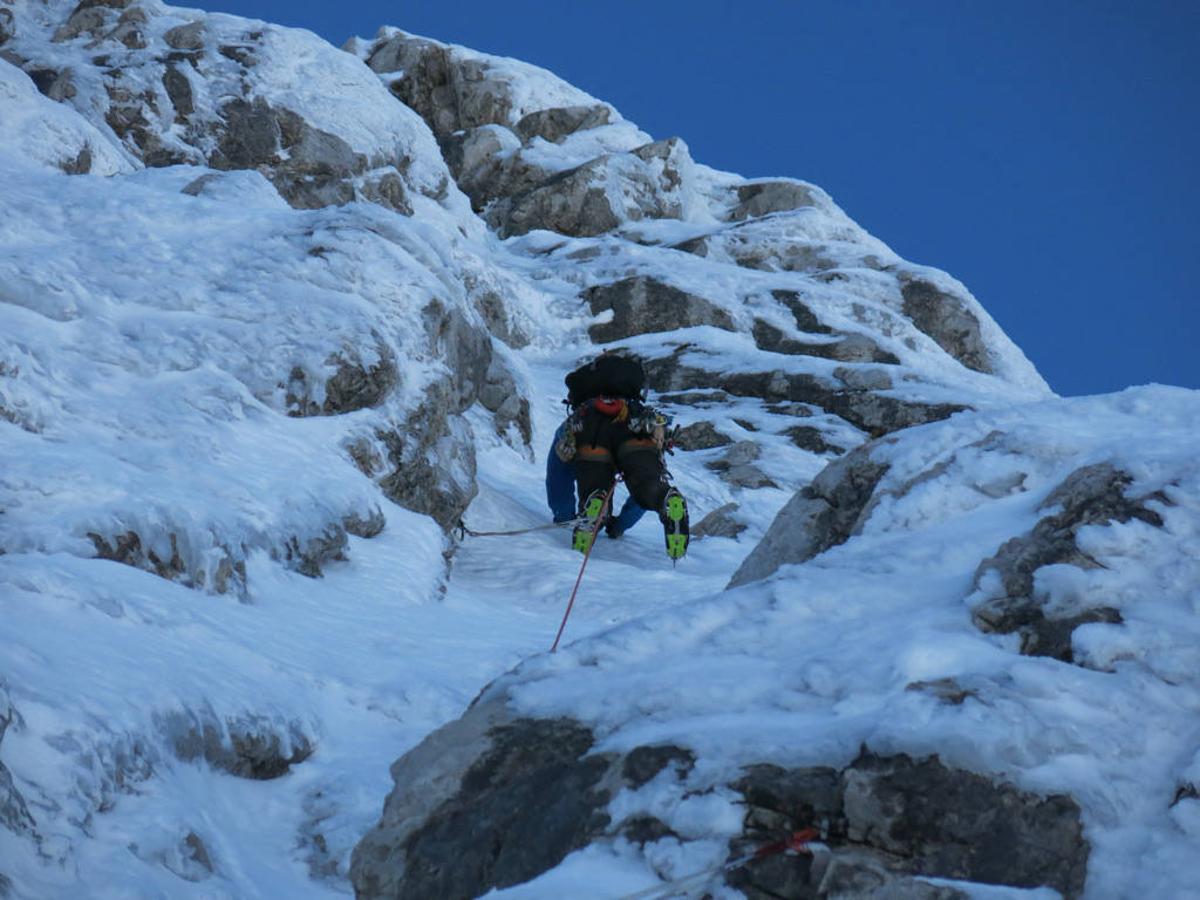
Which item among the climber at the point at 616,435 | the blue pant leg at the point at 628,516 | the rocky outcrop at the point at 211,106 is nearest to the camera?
Result: the climber at the point at 616,435

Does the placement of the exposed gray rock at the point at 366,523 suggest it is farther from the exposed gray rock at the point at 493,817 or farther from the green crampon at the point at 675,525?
the exposed gray rock at the point at 493,817

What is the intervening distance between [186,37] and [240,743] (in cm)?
2904

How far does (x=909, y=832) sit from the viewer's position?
111 inches

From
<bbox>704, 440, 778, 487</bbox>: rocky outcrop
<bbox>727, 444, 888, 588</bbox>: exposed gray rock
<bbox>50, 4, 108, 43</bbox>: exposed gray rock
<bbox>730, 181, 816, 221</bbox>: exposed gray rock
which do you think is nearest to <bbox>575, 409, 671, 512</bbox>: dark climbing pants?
<bbox>727, 444, 888, 588</bbox>: exposed gray rock

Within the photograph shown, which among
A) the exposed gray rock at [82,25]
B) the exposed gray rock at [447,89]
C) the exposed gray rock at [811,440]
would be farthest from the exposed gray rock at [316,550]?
the exposed gray rock at [447,89]

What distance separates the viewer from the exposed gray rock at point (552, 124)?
44.7m

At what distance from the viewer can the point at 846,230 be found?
134ft

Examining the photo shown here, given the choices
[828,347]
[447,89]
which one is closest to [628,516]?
[828,347]

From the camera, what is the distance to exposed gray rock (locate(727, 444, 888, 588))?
593cm

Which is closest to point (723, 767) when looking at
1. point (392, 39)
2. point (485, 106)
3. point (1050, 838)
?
point (1050, 838)

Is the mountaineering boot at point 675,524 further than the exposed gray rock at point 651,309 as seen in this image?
No

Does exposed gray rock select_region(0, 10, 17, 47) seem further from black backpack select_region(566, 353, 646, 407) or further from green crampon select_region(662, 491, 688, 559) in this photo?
green crampon select_region(662, 491, 688, 559)

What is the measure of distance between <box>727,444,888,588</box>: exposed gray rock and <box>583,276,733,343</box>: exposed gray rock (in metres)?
23.9

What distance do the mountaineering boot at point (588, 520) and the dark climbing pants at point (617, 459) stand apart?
0.25 meters
